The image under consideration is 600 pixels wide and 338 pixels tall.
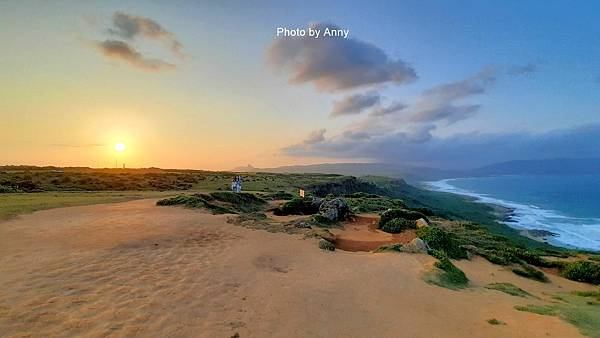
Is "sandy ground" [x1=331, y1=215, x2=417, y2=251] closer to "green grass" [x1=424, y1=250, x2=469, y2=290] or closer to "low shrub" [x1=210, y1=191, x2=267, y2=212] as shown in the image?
"green grass" [x1=424, y1=250, x2=469, y2=290]

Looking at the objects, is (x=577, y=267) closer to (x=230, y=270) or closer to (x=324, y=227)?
(x=324, y=227)

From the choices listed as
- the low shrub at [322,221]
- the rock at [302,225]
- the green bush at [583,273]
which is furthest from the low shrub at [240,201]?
the green bush at [583,273]

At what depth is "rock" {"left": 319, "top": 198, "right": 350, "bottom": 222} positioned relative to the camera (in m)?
22.8

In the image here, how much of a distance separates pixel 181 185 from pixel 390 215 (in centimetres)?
3357

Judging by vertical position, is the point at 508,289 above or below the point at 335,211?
below

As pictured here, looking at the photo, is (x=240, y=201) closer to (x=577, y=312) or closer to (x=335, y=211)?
(x=335, y=211)

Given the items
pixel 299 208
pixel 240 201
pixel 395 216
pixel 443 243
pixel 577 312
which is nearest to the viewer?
pixel 577 312

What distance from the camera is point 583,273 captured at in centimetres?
1702

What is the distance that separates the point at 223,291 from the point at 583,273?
1837 centimetres

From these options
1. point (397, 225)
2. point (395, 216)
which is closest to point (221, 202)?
point (395, 216)

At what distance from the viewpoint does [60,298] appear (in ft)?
24.9

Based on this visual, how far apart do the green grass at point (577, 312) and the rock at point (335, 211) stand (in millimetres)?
13069

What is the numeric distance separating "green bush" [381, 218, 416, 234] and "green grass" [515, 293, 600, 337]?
31.4ft

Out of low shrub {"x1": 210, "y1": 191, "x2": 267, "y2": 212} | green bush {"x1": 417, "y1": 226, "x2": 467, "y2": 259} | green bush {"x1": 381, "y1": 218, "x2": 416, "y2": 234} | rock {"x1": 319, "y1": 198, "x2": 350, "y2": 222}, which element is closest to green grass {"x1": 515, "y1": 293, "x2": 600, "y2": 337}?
green bush {"x1": 417, "y1": 226, "x2": 467, "y2": 259}
